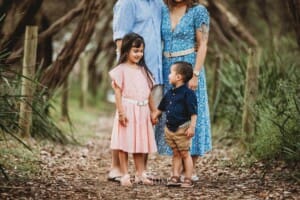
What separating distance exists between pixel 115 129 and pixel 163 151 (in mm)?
539

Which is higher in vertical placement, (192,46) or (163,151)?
(192,46)

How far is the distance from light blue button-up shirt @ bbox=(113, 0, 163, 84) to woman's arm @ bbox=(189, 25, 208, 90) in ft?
1.06

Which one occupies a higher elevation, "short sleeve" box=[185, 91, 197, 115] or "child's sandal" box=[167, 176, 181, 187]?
"short sleeve" box=[185, 91, 197, 115]

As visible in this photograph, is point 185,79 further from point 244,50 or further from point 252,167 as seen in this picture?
point 244,50

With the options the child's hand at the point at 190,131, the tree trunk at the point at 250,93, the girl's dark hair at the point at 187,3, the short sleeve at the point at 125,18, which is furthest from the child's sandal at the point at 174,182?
the tree trunk at the point at 250,93

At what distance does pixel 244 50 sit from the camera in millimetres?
11766

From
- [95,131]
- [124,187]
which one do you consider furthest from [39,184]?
[95,131]

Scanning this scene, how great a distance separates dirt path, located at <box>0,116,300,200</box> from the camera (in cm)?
532

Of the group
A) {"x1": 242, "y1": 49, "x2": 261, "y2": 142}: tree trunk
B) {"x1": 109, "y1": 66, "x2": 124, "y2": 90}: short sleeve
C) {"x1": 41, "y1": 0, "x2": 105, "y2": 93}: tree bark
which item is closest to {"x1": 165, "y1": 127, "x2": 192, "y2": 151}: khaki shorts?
{"x1": 109, "y1": 66, "x2": 124, "y2": 90}: short sleeve

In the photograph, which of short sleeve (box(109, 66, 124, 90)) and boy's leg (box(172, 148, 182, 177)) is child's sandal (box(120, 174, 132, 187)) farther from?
short sleeve (box(109, 66, 124, 90))

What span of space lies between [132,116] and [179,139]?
465 mm

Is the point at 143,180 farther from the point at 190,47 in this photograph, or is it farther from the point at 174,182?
the point at 190,47

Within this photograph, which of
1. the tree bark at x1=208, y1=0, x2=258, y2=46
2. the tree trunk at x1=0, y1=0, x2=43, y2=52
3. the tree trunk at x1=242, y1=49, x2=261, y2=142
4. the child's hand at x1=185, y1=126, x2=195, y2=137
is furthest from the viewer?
the tree bark at x1=208, y1=0, x2=258, y2=46

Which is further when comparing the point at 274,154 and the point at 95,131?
the point at 95,131
